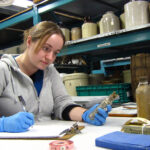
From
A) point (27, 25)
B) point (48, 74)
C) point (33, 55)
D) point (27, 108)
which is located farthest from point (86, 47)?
point (27, 25)

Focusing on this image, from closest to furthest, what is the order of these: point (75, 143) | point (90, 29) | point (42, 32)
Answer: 1. point (75, 143)
2. point (42, 32)
3. point (90, 29)

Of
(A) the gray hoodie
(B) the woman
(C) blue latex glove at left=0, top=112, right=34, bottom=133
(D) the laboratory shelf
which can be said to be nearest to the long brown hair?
(B) the woman

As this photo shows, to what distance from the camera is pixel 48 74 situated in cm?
143

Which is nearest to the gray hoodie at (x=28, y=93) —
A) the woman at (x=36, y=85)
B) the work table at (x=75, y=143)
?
the woman at (x=36, y=85)

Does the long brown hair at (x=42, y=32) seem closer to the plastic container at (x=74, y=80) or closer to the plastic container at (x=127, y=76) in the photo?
the plastic container at (x=74, y=80)

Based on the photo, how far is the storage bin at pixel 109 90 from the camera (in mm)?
1818

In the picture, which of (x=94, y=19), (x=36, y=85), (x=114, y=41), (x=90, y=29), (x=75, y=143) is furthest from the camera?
(x=94, y=19)

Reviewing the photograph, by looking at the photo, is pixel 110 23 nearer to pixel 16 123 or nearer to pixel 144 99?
pixel 144 99

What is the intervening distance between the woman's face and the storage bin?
2.66 feet

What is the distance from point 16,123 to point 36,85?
1.56 ft

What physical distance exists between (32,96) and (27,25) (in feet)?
6.03

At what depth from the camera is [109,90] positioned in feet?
6.27

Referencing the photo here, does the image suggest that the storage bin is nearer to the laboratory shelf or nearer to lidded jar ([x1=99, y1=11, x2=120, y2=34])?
the laboratory shelf

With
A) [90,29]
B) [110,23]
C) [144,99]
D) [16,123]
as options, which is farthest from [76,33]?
[16,123]
